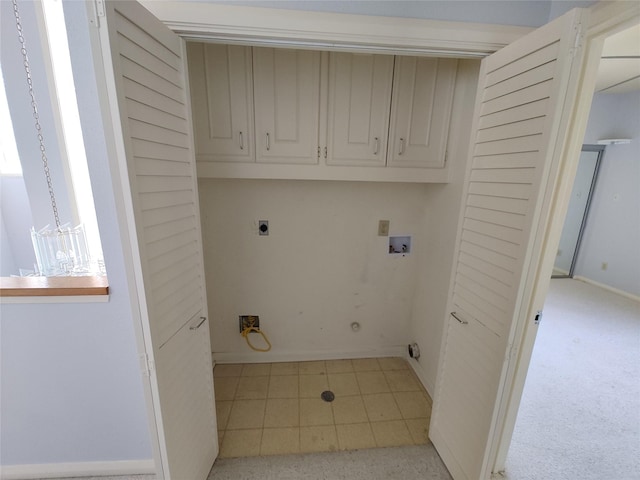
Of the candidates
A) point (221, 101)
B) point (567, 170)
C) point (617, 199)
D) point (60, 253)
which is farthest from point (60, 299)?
point (617, 199)

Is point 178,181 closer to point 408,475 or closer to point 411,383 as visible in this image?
point 408,475

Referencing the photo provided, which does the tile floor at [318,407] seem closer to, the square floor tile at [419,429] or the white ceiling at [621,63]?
the square floor tile at [419,429]

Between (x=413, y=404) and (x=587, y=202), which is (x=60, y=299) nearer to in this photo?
(x=413, y=404)

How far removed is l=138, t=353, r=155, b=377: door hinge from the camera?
930 millimetres

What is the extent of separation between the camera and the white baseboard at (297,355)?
2.28m

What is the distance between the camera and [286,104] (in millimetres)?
1654

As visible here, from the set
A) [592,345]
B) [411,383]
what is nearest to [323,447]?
[411,383]

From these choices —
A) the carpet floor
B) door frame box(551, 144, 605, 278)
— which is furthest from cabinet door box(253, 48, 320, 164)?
door frame box(551, 144, 605, 278)

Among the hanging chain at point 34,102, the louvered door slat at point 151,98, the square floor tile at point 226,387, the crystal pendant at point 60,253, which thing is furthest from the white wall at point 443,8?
the square floor tile at point 226,387

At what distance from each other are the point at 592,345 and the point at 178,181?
3.75 m

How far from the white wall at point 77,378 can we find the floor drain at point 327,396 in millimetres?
1082

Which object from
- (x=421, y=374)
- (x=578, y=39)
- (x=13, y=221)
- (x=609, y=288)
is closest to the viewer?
(x=578, y=39)

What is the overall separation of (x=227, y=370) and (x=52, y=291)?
4.58 feet

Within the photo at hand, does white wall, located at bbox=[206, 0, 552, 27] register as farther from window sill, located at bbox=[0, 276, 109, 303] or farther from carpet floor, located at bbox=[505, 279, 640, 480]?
carpet floor, located at bbox=[505, 279, 640, 480]
